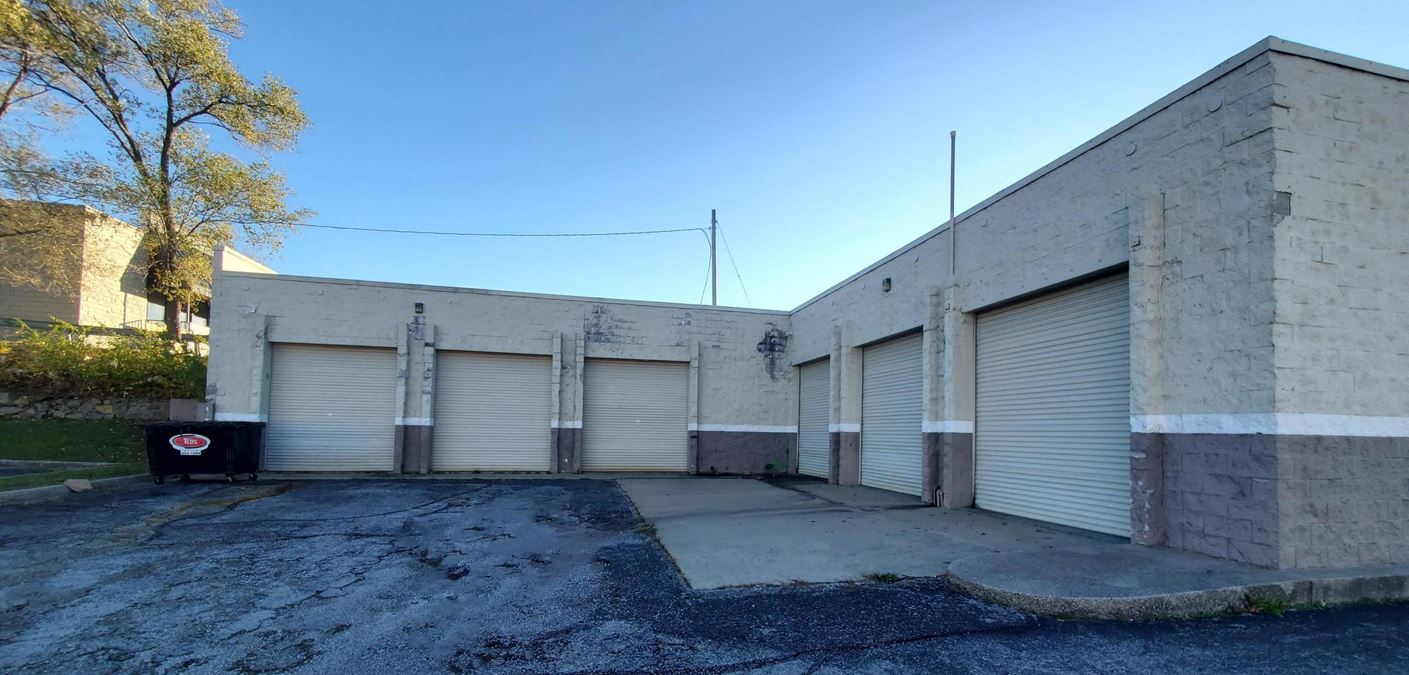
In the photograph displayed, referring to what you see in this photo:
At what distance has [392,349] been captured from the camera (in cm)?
1582

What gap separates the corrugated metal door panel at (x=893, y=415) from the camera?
12055mm

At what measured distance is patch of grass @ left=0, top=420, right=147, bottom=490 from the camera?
14430 millimetres

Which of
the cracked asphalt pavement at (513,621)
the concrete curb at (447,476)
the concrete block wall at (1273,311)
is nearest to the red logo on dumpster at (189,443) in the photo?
the concrete curb at (447,476)

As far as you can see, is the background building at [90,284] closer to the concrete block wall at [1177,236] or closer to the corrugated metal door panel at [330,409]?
the corrugated metal door panel at [330,409]

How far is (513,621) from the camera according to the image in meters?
4.73

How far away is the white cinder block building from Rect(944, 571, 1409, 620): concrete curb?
419 millimetres

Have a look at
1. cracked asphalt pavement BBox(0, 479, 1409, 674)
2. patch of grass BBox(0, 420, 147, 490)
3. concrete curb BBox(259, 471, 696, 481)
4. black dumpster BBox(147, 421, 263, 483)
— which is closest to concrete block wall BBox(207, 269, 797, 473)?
concrete curb BBox(259, 471, 696, 481)

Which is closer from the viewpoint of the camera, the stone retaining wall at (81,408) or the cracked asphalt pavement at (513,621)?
the cracked asphalt pavement at (513,621)

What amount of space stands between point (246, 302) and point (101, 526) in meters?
8.27

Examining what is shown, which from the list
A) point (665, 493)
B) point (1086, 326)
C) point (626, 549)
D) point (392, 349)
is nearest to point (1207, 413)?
point (1086, 326)

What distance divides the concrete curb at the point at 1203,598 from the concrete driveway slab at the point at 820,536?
45.3 inches

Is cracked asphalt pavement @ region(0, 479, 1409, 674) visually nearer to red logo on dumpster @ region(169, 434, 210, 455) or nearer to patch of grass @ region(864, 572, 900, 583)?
patch of grass @ region(864, 572, 900, 583)

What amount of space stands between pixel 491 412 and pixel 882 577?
41.0ft

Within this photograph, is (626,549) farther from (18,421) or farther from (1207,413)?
(18,421)
